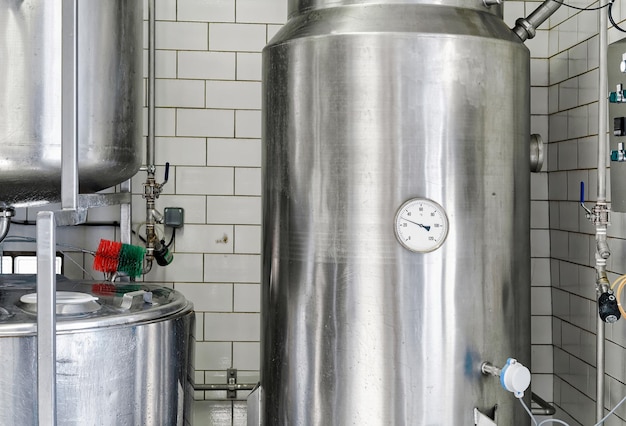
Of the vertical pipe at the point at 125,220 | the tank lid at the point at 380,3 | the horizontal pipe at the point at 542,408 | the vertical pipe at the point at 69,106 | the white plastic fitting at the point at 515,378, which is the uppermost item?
the tank lid at the point at 380,3

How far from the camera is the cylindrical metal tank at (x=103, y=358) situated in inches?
Result: 64.2

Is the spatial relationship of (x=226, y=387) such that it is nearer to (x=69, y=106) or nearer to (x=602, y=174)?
(x=69, y=106)

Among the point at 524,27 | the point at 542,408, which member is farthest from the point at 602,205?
the point at 542,408

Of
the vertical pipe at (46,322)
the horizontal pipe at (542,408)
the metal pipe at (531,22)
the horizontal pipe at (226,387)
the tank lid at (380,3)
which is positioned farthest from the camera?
the horizontal pipe at (226,387)

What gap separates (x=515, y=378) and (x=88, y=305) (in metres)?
1.04

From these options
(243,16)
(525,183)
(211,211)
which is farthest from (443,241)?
(243,16)

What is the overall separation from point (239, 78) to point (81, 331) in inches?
54.2

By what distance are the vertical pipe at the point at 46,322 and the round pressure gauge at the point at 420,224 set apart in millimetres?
796

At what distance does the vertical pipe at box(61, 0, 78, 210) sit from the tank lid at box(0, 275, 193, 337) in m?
0.27

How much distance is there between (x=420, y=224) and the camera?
5.78 feet

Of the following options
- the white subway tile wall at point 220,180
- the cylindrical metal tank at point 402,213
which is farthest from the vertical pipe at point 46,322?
the white subway tile wall at point 220,180

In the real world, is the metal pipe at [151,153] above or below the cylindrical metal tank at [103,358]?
above

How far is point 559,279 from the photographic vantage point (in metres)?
2.73

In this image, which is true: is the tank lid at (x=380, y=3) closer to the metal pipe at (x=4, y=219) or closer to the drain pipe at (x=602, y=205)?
the drain pipe at (x=602, y=205)
